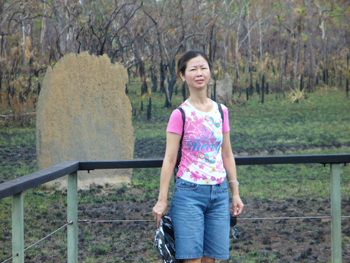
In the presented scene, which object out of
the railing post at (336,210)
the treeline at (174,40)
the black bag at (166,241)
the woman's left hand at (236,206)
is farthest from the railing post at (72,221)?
the treeline at (174,40)

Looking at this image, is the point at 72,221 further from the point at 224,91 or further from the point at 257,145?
the point at 224,91

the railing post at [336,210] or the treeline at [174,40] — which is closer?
the railing post at [336,210]

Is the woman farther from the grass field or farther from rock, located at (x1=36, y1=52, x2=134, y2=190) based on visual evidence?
rock, located at (x1=36, y1=52, x2=134, y2=190)

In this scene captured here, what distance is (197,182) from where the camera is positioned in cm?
141

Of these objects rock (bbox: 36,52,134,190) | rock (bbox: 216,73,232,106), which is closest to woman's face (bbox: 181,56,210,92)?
rock (bbox: 36,52,134,190)

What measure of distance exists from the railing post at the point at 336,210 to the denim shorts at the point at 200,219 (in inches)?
15.4

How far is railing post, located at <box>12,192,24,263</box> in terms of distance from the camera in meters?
1.11

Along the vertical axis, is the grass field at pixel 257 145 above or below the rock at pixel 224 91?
below

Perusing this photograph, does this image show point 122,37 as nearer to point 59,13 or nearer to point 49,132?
point 59,13

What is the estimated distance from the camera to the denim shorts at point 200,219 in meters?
1.39

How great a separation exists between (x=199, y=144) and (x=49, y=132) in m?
4.02

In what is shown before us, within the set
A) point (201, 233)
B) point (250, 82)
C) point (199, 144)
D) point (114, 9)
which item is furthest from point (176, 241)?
point (250, 82)

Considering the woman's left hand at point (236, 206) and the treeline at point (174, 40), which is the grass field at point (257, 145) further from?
the woman's left hand at point (236, 206)

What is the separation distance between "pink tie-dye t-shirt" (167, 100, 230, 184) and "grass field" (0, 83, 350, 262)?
2.39 m
